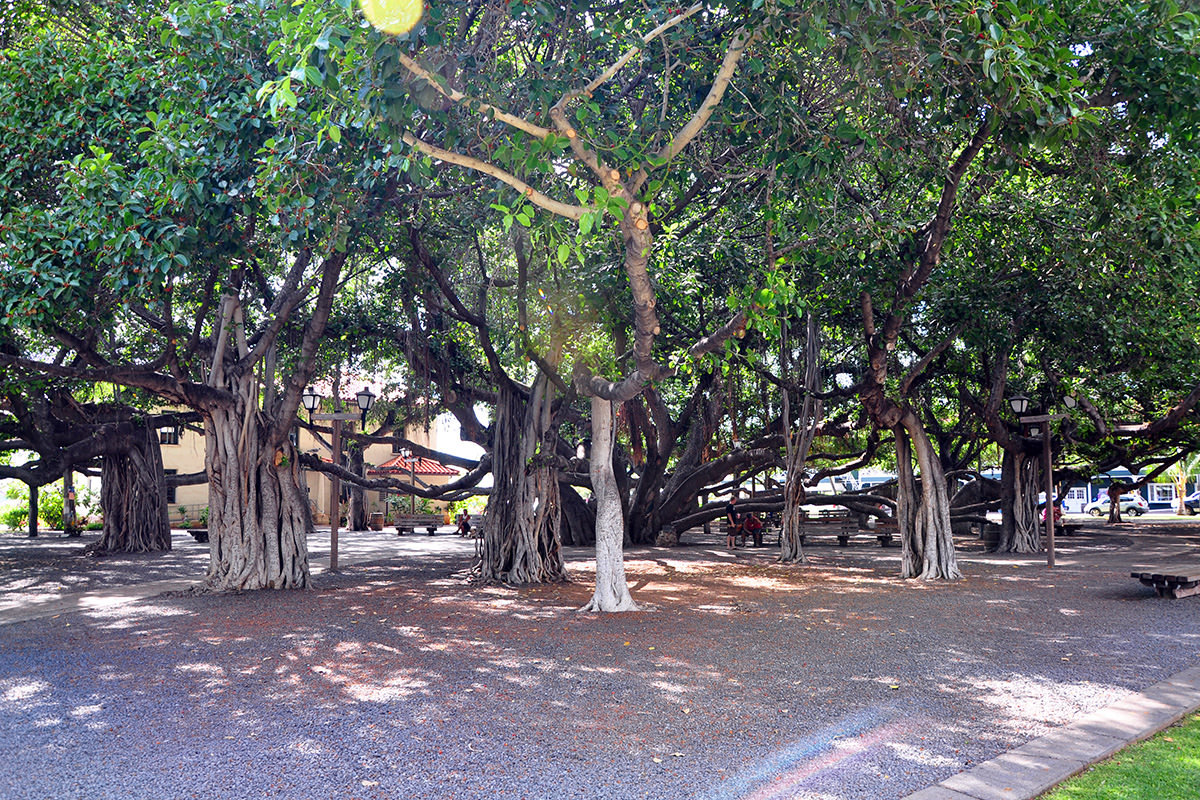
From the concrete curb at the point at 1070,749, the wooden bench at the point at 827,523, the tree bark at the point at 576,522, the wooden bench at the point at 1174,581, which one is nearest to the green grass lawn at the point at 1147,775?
the concrete curb at the point at 1070,749

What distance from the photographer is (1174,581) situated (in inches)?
376

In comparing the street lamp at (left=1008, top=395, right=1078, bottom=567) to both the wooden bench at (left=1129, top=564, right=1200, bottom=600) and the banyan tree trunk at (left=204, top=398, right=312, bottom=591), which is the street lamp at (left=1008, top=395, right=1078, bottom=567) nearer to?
the wooden bench at (left=1129, top=564, right=1200, bottom=600)

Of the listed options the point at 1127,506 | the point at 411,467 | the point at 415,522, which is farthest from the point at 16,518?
the point at 1127,506

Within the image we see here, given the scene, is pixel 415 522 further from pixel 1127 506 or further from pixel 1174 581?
pixel 1127 506

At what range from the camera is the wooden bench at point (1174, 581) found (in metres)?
9.53

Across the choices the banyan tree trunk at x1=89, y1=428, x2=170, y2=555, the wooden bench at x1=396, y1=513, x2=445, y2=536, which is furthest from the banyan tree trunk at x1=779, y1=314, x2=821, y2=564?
the wooden bench at x1=396, y1=513, x2=445, y2=536

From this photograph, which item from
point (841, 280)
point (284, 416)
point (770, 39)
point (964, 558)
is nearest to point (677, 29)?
point (770, 39)

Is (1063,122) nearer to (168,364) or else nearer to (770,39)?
(770,39)

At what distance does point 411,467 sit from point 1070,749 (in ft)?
92.4

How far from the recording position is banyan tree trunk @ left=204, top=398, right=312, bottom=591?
11211 millimetres

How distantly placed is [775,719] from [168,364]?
9025mm

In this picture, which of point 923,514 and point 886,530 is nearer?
point 923,514

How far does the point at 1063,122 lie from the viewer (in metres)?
5.38

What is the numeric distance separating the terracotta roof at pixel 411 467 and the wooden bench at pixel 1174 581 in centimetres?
2001
